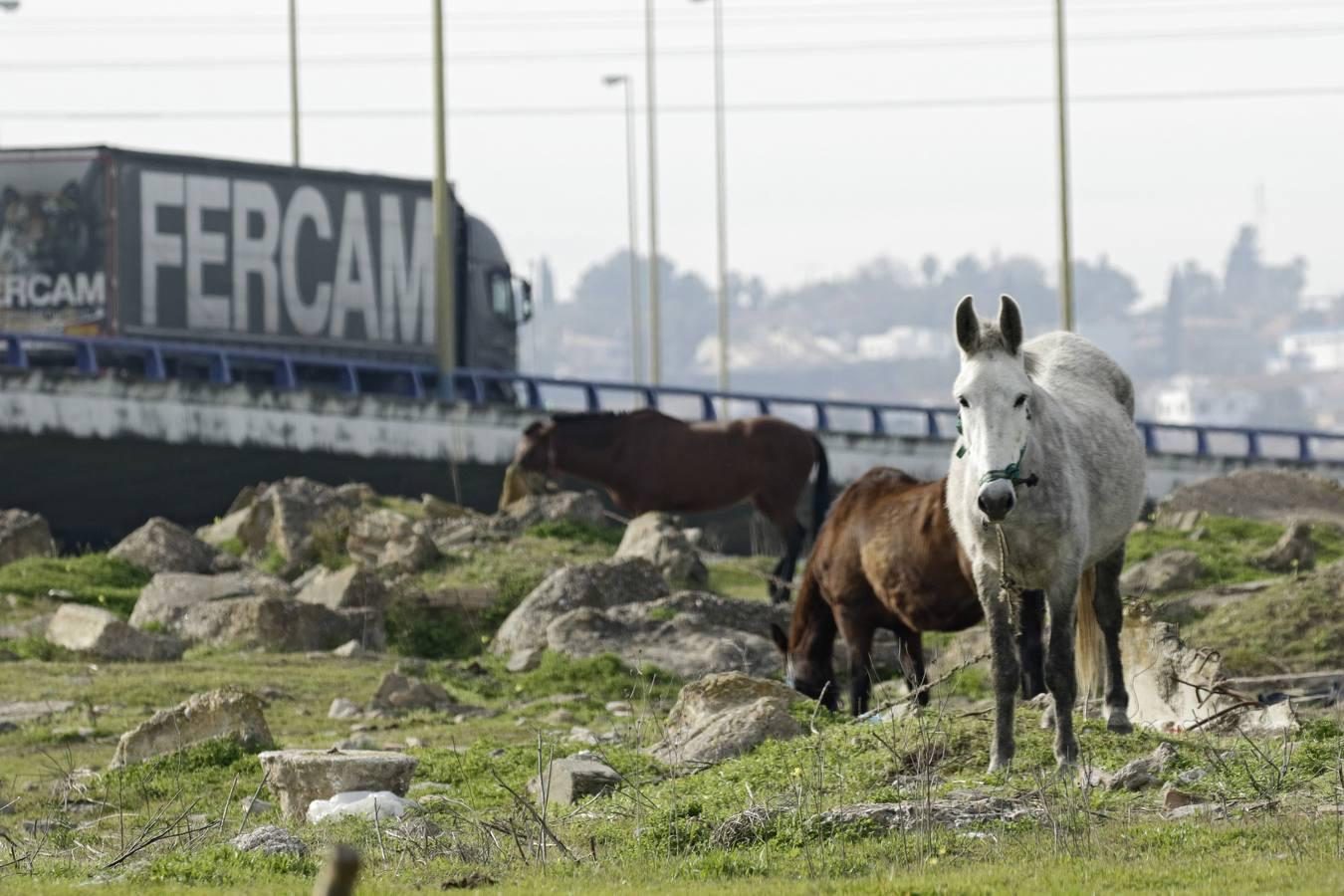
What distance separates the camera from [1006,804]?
952 cm

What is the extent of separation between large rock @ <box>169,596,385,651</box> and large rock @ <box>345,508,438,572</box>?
2570mm

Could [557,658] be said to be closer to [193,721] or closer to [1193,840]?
[193,721]

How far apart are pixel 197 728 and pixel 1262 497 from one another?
66.2 feet

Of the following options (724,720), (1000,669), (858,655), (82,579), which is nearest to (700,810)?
(1000,669)

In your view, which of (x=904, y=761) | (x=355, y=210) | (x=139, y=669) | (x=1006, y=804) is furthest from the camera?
(x=355, y=210)

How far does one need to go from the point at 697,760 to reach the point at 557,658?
6188 millimetres

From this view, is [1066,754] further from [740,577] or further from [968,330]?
[740,577]

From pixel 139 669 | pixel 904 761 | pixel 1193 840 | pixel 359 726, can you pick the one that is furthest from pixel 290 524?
pixel 1193 840

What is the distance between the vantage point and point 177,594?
20.0 meters

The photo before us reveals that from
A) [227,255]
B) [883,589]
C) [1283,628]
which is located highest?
[227,255]

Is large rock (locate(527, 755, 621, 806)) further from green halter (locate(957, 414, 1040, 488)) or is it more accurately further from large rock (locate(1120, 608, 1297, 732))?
large rock (locate(1120, 608, 1297, 732))

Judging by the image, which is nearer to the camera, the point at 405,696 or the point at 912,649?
the point at 912,649

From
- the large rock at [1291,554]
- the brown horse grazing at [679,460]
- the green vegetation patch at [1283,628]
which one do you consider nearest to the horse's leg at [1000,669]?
the green vegetation patch at [1283,628]

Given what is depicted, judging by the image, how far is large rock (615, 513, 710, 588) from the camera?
22719 millimetres
